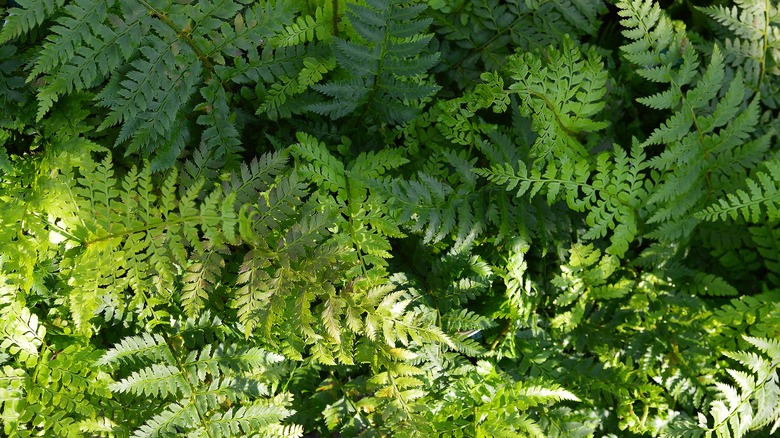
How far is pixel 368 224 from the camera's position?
7.31 ft

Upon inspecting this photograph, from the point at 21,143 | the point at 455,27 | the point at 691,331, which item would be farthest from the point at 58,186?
the point at 691,331

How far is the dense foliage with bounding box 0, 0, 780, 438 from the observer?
191cm

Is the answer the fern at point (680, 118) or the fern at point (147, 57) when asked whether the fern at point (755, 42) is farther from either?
the fern at point (147, 57)

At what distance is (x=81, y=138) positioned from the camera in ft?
6.75

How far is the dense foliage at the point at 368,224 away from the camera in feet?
6.25

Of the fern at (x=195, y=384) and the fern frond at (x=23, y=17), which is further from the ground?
the fern frond at (x=23, y=17)

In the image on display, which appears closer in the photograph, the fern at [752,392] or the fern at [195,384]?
the fern at [195,384]

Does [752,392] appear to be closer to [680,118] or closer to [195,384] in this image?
[680,118]

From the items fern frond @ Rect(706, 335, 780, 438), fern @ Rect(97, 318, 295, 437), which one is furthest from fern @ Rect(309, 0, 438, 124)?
fern frond @ Rect(706, 335, 780, 438)

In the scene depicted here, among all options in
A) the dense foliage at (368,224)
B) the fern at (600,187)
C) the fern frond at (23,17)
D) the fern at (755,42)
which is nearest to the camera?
the fern frond at (23,17)

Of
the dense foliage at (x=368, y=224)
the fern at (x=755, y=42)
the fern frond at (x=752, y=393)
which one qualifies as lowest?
the fern frond at (x=752, y=393)

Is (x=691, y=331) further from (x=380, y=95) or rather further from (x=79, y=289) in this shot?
(x=79, y=289)

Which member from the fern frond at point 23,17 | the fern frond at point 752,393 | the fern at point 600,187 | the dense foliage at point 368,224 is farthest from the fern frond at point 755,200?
the fern frond at point 23,17

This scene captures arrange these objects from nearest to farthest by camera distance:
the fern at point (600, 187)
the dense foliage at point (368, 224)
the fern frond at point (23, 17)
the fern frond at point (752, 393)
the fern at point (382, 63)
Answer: the fern frond at point (23, 17) → the dense foliage at point (368, 224) → the fern at point (382, 63) → the fern at point (600, 187) → the fern frond at point (752, 393)
